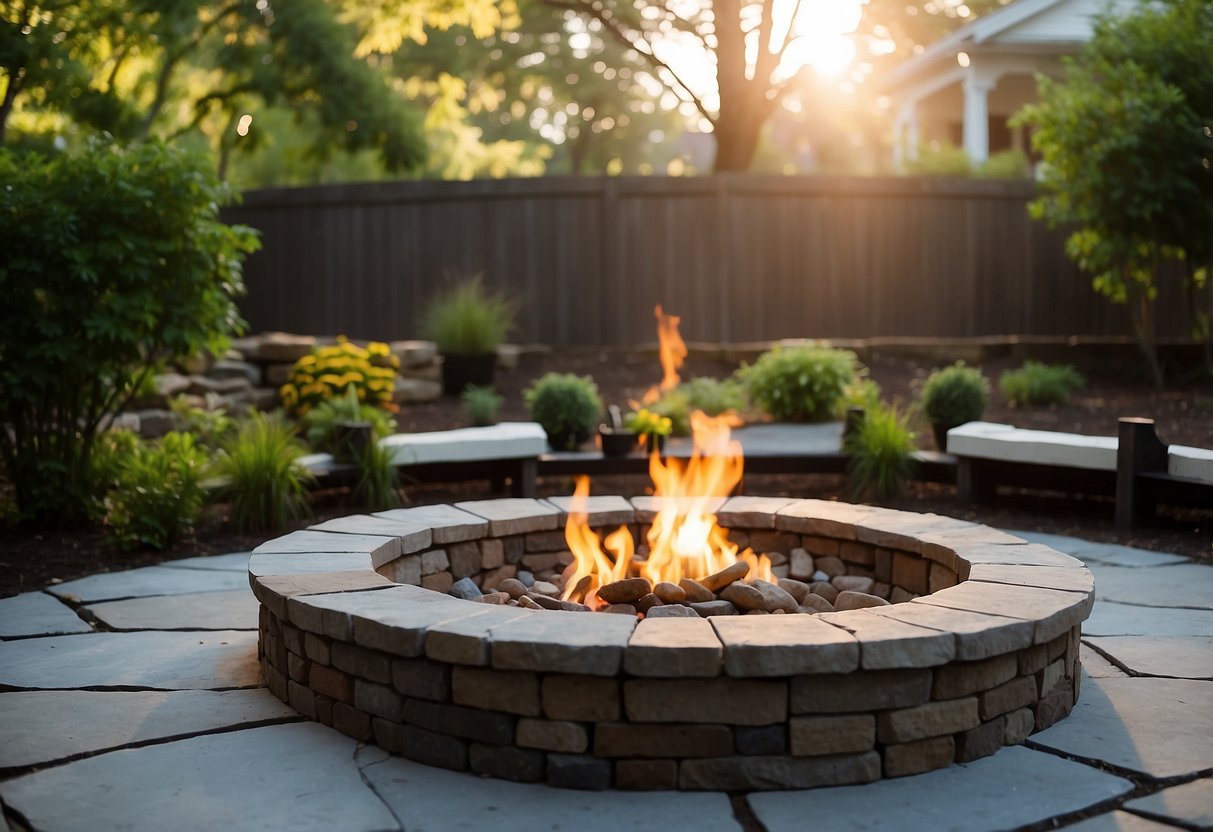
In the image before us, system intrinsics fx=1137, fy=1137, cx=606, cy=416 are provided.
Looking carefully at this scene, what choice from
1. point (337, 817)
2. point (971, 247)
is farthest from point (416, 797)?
point (971, 247)

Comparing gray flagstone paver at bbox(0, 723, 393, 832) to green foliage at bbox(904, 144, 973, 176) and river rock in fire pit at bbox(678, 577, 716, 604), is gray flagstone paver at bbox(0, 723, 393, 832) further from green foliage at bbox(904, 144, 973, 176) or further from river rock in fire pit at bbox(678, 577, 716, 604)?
green foliage at bbox(904, 144, 973, 176)

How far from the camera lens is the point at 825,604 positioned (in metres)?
3.96

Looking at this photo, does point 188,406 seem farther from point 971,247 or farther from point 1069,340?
point 1069,340

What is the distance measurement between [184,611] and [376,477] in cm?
203

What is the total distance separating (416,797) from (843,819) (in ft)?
3.25

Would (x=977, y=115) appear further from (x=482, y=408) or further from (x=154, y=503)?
(x=154, y=503)

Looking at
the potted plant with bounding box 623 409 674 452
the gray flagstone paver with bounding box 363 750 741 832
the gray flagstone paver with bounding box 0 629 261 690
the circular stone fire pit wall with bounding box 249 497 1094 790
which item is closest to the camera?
the gray flagstone paver with bounding box 363 750 741 832

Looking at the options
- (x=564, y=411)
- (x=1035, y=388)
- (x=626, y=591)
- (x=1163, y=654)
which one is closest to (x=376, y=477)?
(x=564, y=411)

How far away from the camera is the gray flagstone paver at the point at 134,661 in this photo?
3.51m

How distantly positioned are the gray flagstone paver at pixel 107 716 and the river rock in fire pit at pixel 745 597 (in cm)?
144

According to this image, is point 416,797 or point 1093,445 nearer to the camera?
point 416,797

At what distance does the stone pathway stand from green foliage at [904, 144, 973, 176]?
11696 mm

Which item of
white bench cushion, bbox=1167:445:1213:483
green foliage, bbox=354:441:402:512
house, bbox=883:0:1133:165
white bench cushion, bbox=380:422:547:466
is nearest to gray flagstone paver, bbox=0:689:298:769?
green foliage, bbox=354:441:402:512

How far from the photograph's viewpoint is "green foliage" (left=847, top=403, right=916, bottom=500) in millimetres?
6730
